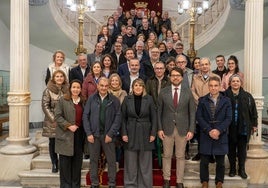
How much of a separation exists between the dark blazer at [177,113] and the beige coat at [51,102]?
1.57 meters

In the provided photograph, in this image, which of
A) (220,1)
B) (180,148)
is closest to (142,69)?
(180,148)

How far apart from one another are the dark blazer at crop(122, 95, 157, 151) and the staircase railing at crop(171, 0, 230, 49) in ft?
25.2

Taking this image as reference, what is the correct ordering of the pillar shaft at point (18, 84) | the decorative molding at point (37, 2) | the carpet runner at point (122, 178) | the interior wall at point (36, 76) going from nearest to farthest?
the carpet runner at point (122, 178) → the pillar shaft at point (18, 84) → the decorative molding at point (37, 2) → the interior wall at point (36, 76)

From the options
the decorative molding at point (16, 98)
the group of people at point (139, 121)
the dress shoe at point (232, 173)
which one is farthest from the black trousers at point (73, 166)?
the dress shoe at point (232, 173)

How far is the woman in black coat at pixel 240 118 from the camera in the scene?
235 inches

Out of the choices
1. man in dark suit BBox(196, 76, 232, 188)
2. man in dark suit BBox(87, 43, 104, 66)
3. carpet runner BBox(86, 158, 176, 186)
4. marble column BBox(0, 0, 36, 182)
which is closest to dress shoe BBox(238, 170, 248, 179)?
man in dark suit BBox(196, 76, 232, 188)

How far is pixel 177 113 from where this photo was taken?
559 centimetres

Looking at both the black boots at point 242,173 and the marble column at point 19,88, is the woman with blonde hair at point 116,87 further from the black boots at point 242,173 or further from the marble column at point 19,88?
the black boots at point 242,173

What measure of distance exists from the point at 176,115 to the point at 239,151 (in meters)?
1.45

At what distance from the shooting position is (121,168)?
21.0 feet

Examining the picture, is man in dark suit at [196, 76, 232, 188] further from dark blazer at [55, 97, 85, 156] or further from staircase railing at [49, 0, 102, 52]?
staircase railing at [49, 0, 102, 52]

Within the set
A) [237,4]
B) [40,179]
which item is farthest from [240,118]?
[237,4]

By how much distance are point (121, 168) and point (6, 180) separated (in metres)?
2.17

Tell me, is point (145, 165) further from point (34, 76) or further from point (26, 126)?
point (34, 76)
